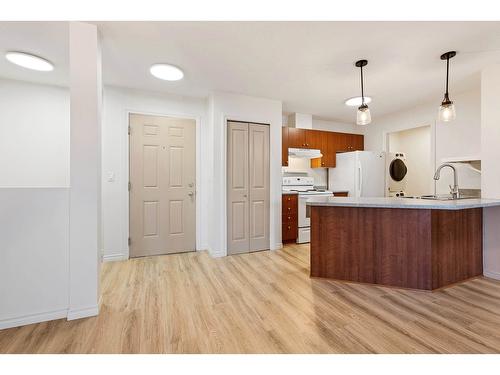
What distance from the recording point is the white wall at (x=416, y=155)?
199 inches

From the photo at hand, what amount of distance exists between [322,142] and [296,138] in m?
0.60

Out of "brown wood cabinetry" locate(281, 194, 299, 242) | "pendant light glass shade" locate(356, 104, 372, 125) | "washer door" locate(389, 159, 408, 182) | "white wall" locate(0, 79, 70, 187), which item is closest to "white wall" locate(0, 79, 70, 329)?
"white wall" locate(0, 79, 70, 187)

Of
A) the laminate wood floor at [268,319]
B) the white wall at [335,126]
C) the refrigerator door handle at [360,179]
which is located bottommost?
the laminate wood floor at [268,319]

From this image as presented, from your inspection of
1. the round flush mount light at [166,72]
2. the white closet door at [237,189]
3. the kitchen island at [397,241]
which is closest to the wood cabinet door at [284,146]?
the white closet door at [237,189]

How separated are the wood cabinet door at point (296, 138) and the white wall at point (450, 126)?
1778 mm

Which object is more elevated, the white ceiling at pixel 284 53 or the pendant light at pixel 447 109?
the white ceiling at pixel 284 53

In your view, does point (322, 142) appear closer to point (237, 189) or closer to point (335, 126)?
point (335, 126)

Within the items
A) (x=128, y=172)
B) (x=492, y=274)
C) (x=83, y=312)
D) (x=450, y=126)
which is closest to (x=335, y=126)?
(x=450, y=126)

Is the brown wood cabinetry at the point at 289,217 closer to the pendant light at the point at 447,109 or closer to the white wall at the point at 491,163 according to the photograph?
the pendant light at the point at 447,109

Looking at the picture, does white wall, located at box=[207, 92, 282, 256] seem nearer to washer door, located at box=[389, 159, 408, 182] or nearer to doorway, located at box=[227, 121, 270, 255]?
doorway, located at box=[227, 121, 270, 255]
